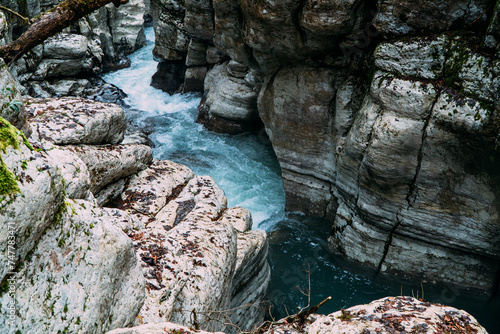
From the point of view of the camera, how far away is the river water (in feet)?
36.3

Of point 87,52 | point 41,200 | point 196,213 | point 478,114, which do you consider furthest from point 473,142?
point 87,52

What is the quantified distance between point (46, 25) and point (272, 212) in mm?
9885

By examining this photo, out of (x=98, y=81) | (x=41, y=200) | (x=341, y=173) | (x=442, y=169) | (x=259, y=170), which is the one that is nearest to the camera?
(x=41, y=200)

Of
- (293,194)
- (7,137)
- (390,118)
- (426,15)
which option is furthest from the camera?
(293,194)

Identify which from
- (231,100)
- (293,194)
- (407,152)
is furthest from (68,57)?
(407,152)

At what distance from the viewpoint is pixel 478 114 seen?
8422 mm

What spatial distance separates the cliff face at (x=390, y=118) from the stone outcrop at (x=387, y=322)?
5.98m

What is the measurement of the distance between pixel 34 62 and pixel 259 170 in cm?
1295

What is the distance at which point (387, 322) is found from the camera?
388 cm

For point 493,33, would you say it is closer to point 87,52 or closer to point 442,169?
point 442,169

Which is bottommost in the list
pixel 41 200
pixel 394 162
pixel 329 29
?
pixel 394 162

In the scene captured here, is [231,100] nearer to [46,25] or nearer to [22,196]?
[46,25]

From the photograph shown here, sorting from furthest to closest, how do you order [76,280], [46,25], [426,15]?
[426,15], [46,25], [76,280]

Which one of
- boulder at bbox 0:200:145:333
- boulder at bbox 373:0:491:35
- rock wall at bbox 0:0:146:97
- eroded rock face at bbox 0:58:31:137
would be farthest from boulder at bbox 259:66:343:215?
rock wall at bbox 0:0:146:97
